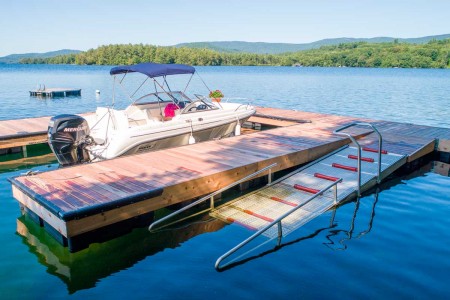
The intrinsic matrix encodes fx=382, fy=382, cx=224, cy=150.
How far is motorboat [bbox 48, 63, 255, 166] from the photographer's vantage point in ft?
30.4

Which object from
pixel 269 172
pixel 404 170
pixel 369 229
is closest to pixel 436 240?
pixel 369 229

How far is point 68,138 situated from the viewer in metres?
9.24

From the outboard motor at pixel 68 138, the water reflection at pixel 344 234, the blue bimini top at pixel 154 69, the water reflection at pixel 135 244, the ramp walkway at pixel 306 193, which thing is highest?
the blue bimini top at pixel 154 69

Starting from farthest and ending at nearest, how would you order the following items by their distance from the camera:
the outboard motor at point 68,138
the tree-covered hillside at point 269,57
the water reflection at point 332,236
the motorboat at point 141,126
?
the tree-covered hillside at point 269,57
the motorboat at point 141,126
the outboard motor at point 68,138
the water reflection at point 332,236

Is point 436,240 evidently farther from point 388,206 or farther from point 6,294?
point 6,294

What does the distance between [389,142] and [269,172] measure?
4.97 m

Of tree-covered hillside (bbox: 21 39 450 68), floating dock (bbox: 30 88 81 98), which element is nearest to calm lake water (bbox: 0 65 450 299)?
floating dock (bbox: 30 88 81 98)

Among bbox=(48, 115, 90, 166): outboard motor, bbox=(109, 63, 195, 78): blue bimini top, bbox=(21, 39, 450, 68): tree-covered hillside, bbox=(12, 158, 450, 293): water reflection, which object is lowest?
bbox=(12, 158, 450, 293): water reflection

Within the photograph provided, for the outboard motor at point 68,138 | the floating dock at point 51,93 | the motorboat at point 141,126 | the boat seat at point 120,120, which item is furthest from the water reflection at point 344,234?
the floating dock at point 51,93

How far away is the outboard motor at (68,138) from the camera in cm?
902

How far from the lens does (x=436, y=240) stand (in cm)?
700

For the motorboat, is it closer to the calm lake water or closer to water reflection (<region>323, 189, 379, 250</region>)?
the calm lake water

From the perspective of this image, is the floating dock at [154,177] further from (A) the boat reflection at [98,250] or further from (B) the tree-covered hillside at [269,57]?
(B) the tree-covered hillside at [269,57]

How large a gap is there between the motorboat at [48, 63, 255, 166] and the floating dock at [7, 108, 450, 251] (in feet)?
3.22
